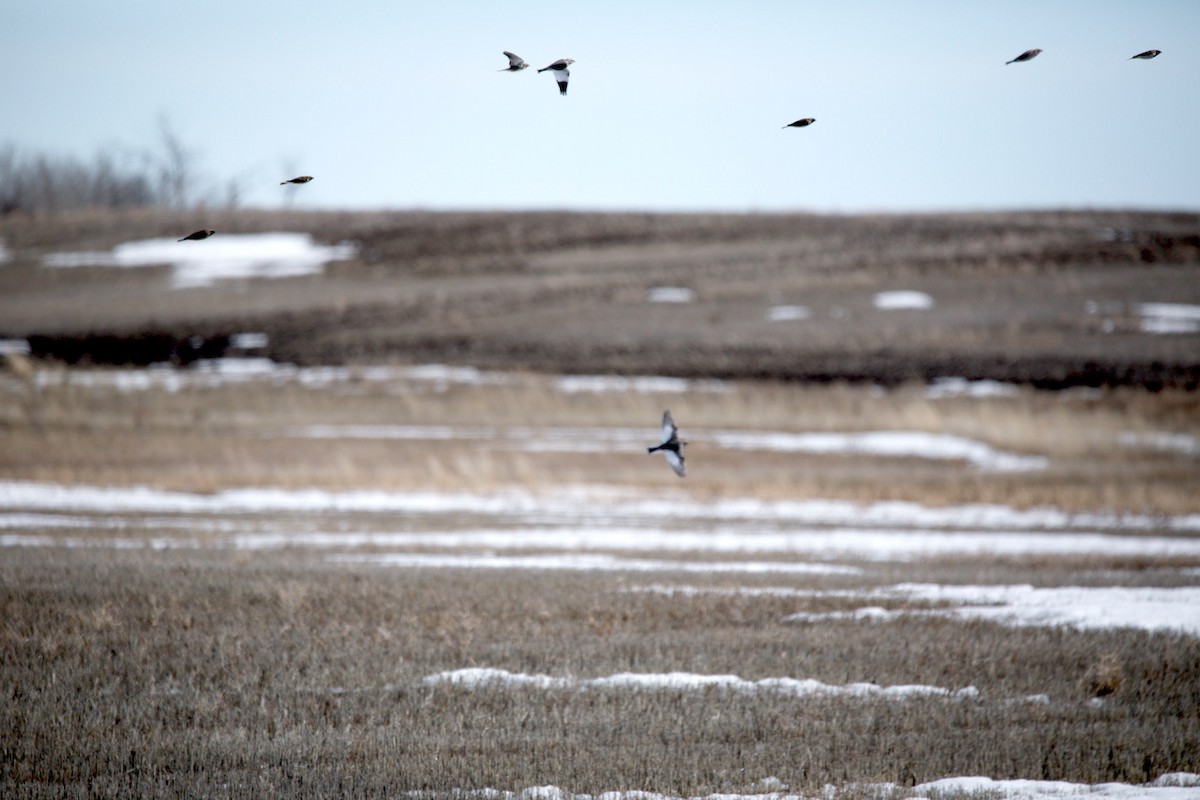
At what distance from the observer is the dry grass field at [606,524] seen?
27.9 feet

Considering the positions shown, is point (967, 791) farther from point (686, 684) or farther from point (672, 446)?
point (672, 446)

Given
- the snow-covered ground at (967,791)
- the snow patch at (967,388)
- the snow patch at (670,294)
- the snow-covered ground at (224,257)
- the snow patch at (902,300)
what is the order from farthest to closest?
the snow-covered ground at (224,257), the snow patch at (670,294), the snow patch at (902,300), the snow patch at (967,388), the snow-covered ground at (967,791)

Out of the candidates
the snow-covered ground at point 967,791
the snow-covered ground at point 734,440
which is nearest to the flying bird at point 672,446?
the snow-covered ground at point 967,791

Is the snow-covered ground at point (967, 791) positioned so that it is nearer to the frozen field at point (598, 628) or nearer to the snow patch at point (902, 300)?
the frozen field at point (598, 628)

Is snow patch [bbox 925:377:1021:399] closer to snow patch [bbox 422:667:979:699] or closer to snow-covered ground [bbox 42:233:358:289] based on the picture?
snow patch [bbox 422:667:979:699]

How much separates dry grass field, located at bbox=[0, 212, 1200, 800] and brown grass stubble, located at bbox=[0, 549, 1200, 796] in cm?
4

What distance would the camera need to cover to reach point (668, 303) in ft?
181

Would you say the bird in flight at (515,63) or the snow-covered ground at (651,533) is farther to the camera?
the snow-covered ground at (651,533)

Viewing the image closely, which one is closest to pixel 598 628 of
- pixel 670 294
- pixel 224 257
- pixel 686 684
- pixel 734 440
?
pixel 686 684

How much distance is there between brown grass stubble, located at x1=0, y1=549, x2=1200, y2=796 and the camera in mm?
7875

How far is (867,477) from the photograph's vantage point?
28.9m

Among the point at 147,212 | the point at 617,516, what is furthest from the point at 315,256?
the point at 617,516

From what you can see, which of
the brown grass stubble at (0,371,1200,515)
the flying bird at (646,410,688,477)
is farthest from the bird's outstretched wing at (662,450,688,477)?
the brown grass stubble at (0,371,1200,515)

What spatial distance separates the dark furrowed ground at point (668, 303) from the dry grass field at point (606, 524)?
28cm
